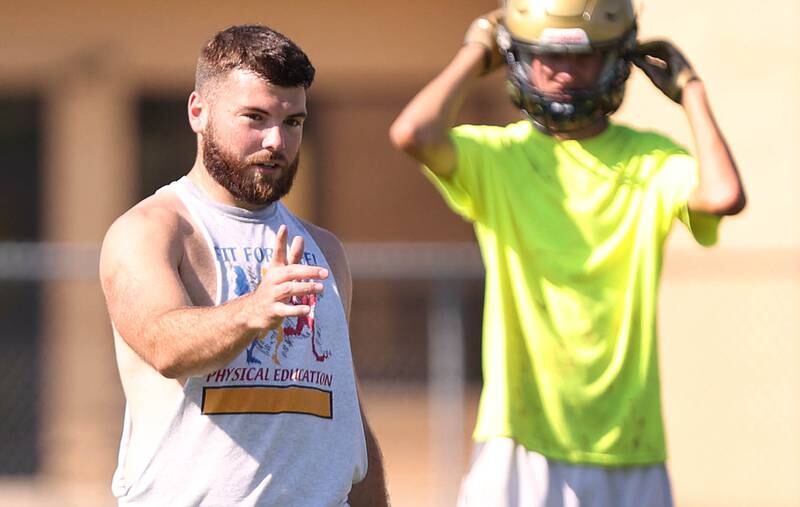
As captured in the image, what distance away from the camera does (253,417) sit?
4.10 m

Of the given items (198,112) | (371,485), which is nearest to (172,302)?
(198,112)

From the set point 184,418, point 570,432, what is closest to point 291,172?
point 184,418

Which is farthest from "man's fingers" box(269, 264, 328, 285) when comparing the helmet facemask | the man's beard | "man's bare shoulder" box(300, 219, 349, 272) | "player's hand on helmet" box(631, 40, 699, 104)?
"player's hand on helmet" box(631, 40, 699, 104)

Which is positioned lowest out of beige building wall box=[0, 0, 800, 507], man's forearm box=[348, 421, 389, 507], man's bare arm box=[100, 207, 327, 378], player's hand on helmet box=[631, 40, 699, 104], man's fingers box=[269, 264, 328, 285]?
beige building wall box=[0, 0, 800, 507]

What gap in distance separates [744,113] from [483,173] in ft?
19.2

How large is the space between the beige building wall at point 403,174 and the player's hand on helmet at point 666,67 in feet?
17.4

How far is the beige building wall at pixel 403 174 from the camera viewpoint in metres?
10.3

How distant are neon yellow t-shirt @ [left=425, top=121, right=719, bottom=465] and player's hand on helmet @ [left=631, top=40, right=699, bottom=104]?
25 cm

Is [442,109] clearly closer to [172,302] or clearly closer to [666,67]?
[666,67]

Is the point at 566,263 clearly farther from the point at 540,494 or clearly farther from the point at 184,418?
the point at 184,418

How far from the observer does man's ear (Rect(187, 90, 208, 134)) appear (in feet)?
14.0

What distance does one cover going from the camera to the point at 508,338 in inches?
184

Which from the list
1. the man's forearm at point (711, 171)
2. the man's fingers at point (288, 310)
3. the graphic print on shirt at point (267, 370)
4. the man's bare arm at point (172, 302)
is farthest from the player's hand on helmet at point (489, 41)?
the man's fingers at point (288, 310)

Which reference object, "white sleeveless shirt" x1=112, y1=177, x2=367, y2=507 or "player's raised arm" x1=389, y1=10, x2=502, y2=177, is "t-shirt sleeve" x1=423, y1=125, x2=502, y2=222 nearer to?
"player's raised arm" x1=389, y1=10, x2=502, y2=177
